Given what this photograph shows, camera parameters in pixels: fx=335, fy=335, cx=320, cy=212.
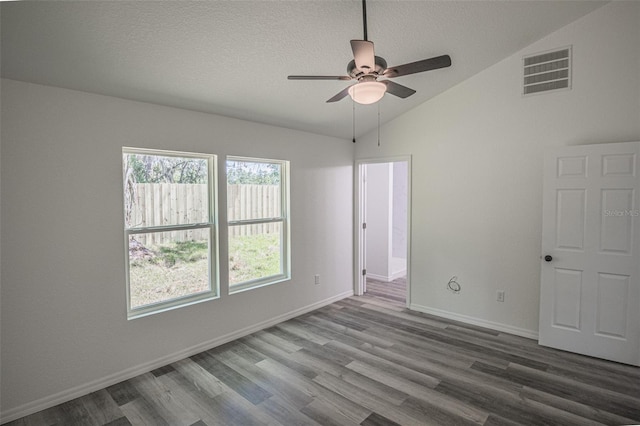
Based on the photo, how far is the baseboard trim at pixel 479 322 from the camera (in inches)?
147

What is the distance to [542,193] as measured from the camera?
3594 millimetres

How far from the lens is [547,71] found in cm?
352

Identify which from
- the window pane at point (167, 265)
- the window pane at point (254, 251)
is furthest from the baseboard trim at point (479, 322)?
the window pane at point (167, 265)

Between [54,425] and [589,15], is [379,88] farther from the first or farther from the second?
[54,425]

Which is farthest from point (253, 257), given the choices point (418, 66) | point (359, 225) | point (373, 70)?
point (418, 66)

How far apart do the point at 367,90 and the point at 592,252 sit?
9.42 feet

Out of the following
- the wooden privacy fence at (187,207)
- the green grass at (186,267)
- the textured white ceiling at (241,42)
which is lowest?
the green grass at (186,267)

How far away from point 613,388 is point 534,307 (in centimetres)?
103

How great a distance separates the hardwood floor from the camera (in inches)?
95.3

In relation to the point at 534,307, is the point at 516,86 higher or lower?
higher

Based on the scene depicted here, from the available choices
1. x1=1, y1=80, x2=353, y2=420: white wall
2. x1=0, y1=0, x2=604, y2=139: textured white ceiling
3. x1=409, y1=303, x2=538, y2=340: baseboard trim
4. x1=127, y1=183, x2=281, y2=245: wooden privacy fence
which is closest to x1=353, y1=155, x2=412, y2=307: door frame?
x1=409, y1=303, x2=538, y2=340: baseboard trim

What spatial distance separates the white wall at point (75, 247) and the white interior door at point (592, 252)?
3438 millimetres

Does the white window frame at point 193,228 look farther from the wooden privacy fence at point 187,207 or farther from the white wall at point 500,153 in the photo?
the white wall at point 500,153

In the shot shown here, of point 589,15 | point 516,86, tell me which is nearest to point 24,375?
point 516,86
